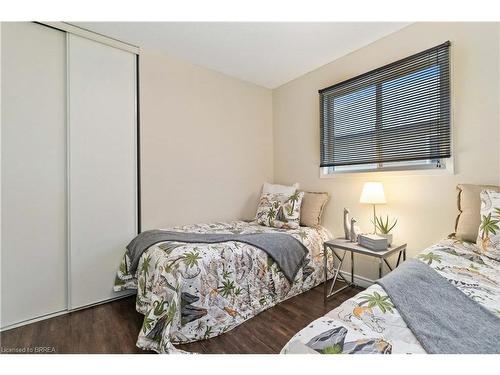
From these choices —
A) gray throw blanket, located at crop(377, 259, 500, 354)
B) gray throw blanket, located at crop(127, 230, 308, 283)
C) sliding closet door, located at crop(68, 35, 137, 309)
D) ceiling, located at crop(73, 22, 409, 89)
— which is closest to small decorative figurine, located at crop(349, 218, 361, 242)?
gray throw blanket, located at crop(127, 230, 308, 283)

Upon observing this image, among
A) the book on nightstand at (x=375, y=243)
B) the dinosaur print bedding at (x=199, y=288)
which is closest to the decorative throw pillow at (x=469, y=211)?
the book on nightstand at (x=375, y=243)

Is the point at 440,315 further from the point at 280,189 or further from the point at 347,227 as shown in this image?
the point at 280,189

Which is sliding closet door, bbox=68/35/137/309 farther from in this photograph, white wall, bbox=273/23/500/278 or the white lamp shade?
the white lamp shade

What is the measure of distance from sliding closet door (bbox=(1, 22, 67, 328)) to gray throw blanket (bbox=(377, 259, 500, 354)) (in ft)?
8.19

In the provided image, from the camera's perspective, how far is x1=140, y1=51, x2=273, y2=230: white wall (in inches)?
99.7

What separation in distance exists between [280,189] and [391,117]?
1.44 m

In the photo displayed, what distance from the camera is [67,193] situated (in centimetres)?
208

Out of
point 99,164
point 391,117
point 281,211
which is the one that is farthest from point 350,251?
point 99,164

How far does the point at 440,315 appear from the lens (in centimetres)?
84

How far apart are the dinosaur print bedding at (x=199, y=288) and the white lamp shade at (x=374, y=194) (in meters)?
1.00

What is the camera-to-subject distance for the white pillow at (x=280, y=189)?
296cm
